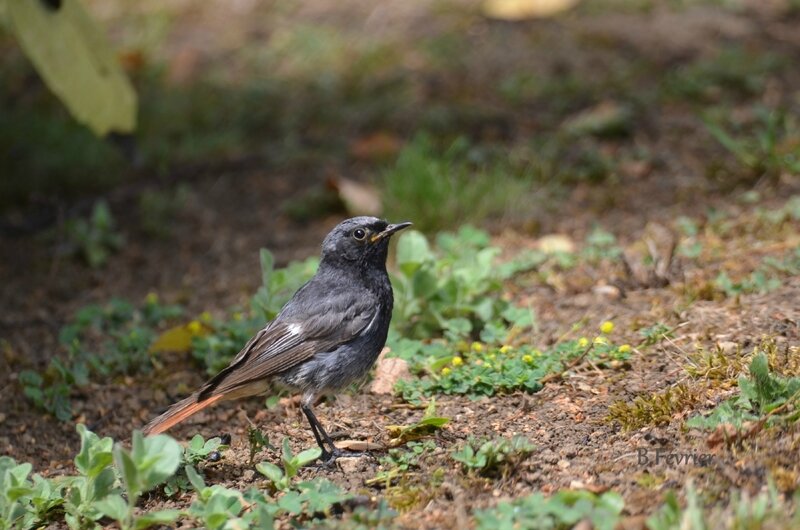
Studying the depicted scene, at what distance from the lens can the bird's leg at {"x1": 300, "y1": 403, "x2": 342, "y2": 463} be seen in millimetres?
3822

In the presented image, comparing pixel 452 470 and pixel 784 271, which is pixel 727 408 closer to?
pixel 452 470

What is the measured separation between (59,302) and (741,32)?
6.11 metres

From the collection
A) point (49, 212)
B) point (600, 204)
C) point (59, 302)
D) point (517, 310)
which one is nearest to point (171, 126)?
point (49, 212)

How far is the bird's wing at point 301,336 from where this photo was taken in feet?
13.6

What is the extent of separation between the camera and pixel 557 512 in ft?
9.67

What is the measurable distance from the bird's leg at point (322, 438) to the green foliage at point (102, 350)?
127 centimetres

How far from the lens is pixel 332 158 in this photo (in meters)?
7.34

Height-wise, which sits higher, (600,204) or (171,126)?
(171,126)

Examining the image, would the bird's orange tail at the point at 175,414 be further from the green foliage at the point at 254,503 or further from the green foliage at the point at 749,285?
the green foliage at the point at 749,285

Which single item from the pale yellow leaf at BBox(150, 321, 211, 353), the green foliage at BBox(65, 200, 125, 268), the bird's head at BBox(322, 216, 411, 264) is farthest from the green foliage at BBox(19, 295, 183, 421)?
the bird's head at BBox(322, 216, 411, 264)

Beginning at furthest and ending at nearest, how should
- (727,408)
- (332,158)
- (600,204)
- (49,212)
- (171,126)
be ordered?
(171,126)
(332,158)
(49,212)
(600,204)
(727,408)

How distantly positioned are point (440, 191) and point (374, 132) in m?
1.59

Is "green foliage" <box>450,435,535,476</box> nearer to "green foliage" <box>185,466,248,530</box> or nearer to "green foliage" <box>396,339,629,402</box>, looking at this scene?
"green foliage" <box>396,339,629,402</box>

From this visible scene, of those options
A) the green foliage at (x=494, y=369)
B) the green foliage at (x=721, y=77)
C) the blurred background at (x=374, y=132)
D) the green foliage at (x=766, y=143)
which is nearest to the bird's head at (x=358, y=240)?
the green foliage at (x=494, y=369)
